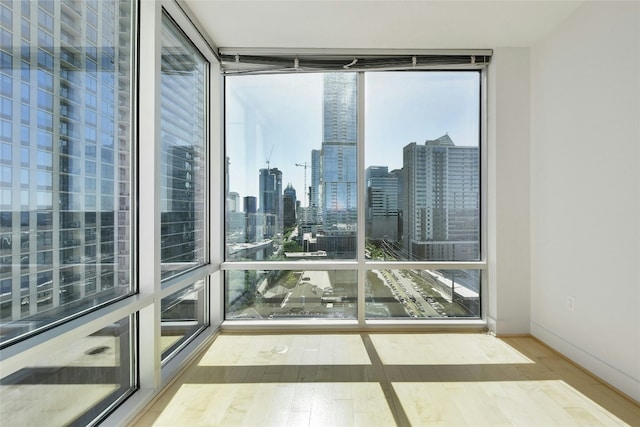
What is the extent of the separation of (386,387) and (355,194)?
5.78 feet

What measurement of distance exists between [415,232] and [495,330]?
113 centimetres

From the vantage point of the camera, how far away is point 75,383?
1.73 m

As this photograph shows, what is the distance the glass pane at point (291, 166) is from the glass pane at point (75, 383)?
1.53 metres

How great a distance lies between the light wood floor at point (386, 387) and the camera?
6.49 feet

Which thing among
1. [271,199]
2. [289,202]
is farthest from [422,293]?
[271,199]

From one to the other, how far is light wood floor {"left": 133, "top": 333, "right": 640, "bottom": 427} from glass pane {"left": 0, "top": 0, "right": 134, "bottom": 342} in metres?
0.91

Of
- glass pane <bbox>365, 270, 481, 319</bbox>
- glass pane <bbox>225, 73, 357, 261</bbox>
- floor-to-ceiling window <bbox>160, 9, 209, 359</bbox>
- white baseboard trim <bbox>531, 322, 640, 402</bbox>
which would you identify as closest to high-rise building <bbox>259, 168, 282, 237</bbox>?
glass pane <bbox>225, 73, 357, 261</bbox>

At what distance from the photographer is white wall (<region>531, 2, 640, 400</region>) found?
7.20ft

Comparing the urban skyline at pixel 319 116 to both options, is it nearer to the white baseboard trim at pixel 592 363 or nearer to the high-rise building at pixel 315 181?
the high-rise building at pixel 315 181

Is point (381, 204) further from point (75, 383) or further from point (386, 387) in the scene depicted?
point (75, 383)

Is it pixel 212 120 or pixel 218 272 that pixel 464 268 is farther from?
pixel 212 120

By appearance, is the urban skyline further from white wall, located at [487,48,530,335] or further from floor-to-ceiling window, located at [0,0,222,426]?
floor-to-ceiling window, located at [0,0,222,426]

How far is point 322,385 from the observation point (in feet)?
7.66

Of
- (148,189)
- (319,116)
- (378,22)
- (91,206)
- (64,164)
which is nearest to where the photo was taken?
(64,164)
